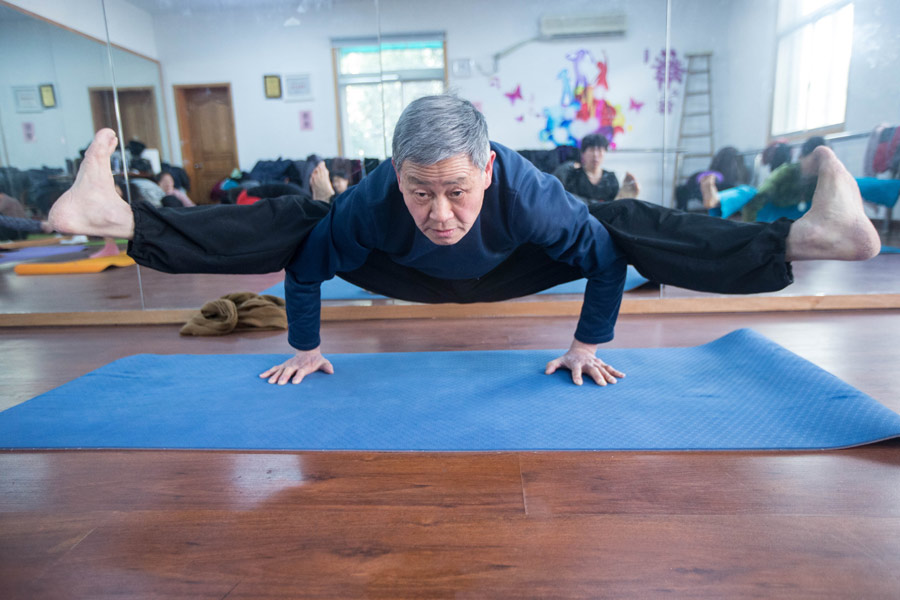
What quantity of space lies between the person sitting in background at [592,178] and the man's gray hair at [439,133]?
4.95 ft

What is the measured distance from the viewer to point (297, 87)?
8.77 feet

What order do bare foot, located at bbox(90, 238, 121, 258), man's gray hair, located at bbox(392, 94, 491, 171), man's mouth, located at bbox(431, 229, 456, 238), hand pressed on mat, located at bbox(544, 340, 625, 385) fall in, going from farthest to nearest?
bare foot, located at bbox(90, 238, 121, 258), hand pressed on mat, located at bbox(544, 340, 625, 385), man's mouth, located at bbox(431, 229, 456, 238), man's gray hair, located at bbox(392, 94, 491, 171)

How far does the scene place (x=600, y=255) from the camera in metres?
1.51

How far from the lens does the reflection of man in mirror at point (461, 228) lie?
1.20 metres

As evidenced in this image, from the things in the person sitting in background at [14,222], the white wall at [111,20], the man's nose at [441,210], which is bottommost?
the person sitting in background at [14,222]

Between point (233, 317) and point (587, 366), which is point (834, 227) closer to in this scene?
point (587, 366)

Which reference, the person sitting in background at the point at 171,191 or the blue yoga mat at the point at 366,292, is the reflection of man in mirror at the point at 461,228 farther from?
the person sitting in background at the point at 171,191

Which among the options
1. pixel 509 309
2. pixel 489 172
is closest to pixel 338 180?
pixel 509 309

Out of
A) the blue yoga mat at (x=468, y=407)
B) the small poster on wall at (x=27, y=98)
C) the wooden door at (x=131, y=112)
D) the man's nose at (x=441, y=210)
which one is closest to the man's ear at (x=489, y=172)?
the man's nose at (x=441, y=210)

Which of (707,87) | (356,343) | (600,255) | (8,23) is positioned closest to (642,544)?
(600,255)

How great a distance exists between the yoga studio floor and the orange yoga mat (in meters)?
2.86

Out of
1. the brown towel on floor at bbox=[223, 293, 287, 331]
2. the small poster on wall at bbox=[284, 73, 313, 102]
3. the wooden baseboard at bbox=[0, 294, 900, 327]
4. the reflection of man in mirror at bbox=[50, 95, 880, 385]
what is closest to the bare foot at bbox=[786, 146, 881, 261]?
the reflection of man in mirror at bbox=[50, 95, 880, 385]

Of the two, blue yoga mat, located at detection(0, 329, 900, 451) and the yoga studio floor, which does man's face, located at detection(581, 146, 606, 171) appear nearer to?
blue yoga mat, located at detection(0, 329, 900, 451)

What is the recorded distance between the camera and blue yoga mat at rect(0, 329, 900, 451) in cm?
131
